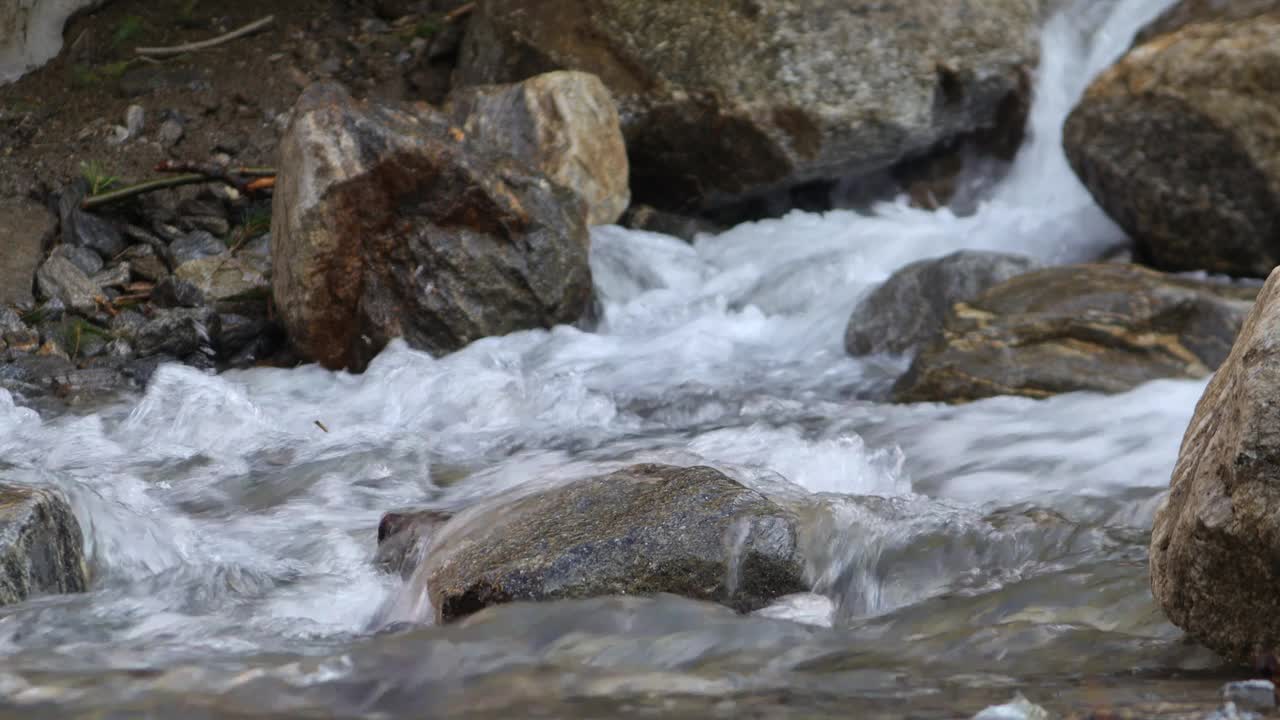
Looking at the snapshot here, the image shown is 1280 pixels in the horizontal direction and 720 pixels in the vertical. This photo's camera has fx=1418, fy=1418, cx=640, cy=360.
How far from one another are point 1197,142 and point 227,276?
4.76 meters

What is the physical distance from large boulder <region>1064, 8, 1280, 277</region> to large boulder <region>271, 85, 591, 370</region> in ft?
9.08

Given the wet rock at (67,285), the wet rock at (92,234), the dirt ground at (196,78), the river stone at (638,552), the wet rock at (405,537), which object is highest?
the dirt ground at (196,78)

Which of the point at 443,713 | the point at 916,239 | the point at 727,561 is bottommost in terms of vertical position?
the point at 916,239

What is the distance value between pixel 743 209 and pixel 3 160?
4.55 meters

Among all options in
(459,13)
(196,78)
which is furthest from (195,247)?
(459,13)

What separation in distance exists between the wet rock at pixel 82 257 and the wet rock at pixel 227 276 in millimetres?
611

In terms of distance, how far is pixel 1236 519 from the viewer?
7.45ft

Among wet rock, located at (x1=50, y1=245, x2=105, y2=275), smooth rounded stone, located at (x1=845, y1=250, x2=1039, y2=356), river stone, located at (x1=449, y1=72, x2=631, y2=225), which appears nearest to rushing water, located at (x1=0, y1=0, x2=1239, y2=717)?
smooth rounded stone, located at (x1=845, y1=250, x2=1039, y2=356)

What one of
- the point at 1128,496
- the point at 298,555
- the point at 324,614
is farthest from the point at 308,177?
the point at 1128,496

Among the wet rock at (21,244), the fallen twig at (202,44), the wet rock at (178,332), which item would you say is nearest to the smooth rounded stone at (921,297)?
the wet rock at (178,332)

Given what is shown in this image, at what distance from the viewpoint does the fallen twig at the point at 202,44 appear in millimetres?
9203

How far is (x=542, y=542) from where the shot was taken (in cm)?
308

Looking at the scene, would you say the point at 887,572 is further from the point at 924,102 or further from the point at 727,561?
the point at 924,102

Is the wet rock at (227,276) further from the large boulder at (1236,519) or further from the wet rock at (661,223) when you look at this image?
the large boulder at (1236,519)
